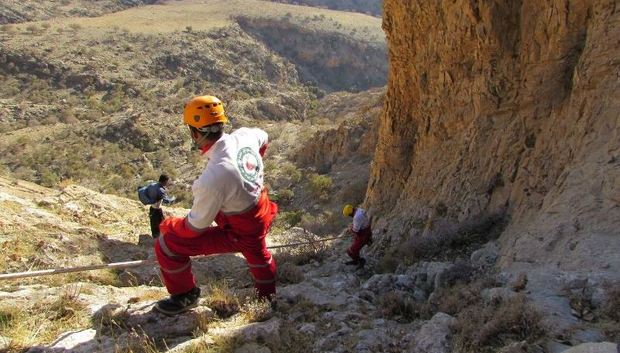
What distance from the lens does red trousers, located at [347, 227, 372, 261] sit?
9203 mm

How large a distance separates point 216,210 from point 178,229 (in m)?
0.44

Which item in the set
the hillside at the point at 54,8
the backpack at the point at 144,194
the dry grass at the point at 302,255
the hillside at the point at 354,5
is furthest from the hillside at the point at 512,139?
the hillside at the point at 354,5

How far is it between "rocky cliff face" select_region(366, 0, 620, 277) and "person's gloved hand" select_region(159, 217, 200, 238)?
331 cm

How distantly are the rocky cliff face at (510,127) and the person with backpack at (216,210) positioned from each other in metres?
2.85

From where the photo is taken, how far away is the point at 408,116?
1122cm

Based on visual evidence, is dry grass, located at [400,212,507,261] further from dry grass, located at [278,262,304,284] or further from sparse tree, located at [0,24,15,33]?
sparse tree, located at [0,24,15,33]

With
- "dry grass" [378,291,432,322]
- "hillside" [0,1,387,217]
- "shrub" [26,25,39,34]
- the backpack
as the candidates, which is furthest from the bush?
"shrub" [26,25,39,34]

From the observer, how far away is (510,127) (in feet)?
25.3

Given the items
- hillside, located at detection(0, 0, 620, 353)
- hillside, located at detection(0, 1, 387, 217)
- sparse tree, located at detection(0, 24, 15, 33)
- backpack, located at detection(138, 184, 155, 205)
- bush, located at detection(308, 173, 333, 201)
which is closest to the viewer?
hillside, located at detection(0, 0, 620, 353)

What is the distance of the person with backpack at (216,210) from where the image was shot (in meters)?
3.96

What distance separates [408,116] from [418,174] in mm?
1615

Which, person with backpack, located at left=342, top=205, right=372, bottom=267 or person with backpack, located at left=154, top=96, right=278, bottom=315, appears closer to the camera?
person with backpack, located at left=154, top=96, right=278, bottom=315

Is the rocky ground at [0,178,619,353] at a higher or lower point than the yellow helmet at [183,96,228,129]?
lower

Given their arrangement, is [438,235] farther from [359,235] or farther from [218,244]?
[218,244]
